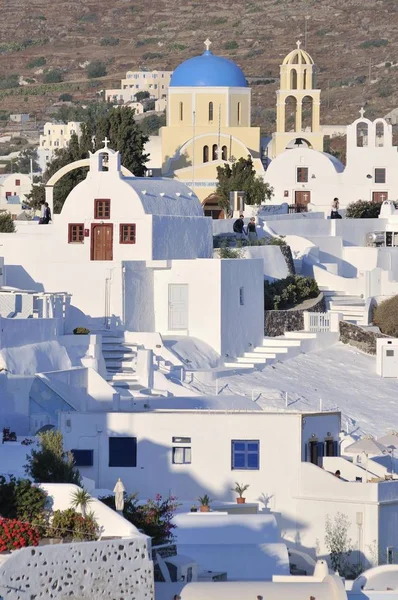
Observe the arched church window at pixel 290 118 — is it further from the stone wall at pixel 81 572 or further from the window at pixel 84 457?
the stone wall at pixel 81 572

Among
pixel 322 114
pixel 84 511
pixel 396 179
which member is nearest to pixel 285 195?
pixel 396 179

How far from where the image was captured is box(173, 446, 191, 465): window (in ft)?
130

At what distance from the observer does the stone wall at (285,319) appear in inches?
2215

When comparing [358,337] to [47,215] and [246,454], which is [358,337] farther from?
[246,454]

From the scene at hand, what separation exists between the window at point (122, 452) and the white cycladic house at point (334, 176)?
32.9 m

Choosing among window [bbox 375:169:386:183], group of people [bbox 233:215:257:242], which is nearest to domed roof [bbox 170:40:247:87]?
window [bbox 375:169:386:183]

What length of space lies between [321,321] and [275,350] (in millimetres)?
3520

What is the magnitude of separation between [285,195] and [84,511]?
1727 inches

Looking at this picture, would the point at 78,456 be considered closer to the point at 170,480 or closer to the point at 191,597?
the point at 170,480

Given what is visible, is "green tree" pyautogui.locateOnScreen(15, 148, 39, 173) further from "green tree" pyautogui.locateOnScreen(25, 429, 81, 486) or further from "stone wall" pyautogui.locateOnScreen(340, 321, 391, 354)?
"green tree" pyautogui.locateOnScreen(25, 429, 81, 486)

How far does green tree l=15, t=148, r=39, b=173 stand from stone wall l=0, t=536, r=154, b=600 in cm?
9344

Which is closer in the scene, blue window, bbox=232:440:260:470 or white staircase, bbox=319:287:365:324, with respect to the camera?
blue window, bbox=232:440:260:470

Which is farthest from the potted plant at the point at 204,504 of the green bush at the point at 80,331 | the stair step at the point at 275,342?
the stair step at the point at 275,342

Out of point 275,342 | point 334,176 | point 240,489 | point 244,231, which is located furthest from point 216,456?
point 334,176
